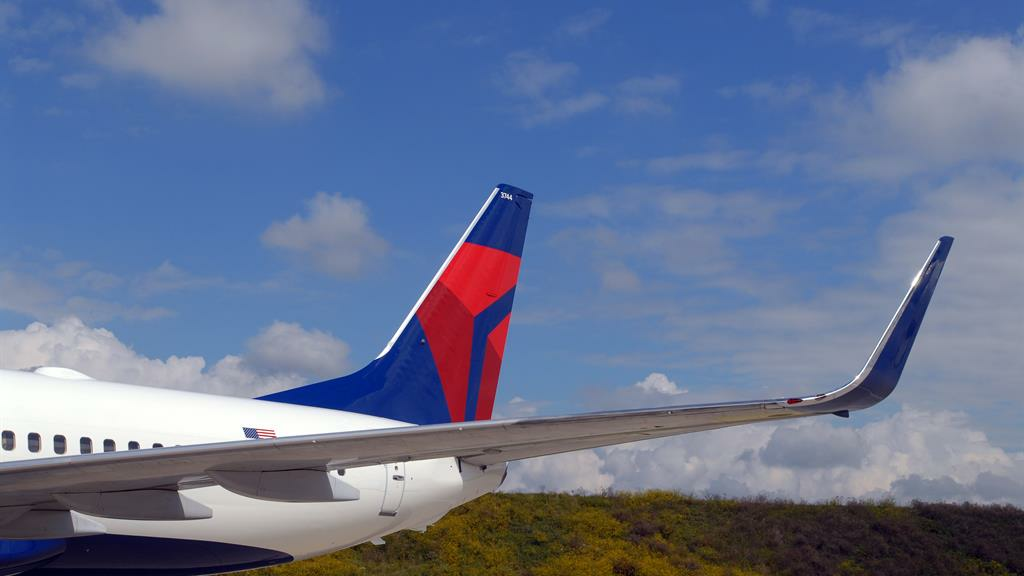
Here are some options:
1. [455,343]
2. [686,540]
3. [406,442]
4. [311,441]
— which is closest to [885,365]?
[406,442]

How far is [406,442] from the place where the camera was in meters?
7.14

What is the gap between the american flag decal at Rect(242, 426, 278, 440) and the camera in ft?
36.1

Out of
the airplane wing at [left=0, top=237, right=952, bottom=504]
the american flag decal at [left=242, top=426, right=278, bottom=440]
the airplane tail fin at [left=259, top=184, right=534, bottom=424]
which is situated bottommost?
the airplane wing at [left=0, top=237, right=952, bottom=504]

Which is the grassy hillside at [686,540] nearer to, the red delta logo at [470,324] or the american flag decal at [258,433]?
the red delta logo at [470,324]

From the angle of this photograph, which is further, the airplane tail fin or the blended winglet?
the airplane tail fin

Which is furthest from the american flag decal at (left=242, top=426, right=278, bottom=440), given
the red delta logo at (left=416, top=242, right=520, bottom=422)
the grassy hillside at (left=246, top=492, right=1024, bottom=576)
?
the grassy hillside at (left=246, top=492, right=1024, bottom=576)

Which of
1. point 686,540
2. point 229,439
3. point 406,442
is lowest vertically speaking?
point 686,540

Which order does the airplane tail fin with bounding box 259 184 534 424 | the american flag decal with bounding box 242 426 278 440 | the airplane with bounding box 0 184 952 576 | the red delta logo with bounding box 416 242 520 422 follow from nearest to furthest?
the airplane with bounding box 0 184 952 576 < the american flag decal with bounding box 242 426 278 440 < the airplane tail fin with bounding box 259 184 534 424 < the red delta logo with bounding box 416 242 520 422

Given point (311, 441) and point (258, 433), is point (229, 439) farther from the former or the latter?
point (311, 441)

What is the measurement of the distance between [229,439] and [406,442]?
14.1 ft

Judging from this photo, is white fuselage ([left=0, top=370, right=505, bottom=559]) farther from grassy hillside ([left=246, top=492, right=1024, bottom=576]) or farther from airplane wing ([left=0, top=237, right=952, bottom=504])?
grassy hillside ([left=246, top=492, right=1024, bottom=576])

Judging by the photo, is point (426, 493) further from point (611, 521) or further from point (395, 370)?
point (611, 521)

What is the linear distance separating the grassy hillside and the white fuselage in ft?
47.4

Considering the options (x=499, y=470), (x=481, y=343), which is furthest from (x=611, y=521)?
(x=499, y=470)
